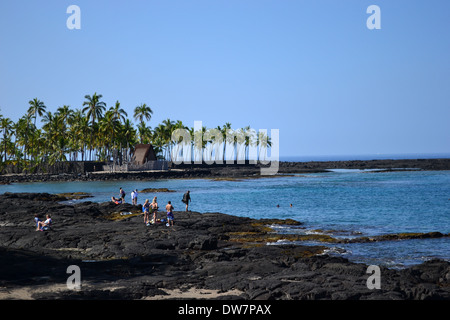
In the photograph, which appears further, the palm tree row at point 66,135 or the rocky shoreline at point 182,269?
the palm tree row at point 66,135

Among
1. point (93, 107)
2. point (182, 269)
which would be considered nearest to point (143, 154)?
point (93, 107)

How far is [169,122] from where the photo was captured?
459 feet

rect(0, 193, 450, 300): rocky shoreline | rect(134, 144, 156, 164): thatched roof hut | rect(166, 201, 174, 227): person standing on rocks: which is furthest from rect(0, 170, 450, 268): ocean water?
rect(134, 144, 156, 164): thatched roof hut

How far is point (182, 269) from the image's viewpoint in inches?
796

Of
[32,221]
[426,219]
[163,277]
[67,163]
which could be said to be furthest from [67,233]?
[67,163]

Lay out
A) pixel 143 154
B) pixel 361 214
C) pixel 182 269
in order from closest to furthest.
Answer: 1. pixel 182 269
2. pixel 361 214
3. pixel 143 154

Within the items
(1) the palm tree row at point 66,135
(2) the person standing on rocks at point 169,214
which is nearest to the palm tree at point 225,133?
(1) the palm tree row at point 66,135

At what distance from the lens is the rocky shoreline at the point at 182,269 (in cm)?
1620

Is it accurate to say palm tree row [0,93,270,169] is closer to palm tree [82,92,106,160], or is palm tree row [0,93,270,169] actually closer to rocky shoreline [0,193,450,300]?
palm tree [82,92,106,160]

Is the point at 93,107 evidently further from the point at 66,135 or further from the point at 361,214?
the point at 361,214

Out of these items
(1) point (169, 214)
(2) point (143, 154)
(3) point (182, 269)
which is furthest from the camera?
(2) point (143, 154)

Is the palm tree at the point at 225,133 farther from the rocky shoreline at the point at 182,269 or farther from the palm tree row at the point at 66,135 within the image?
the rocky shoreline at the point at 182,269

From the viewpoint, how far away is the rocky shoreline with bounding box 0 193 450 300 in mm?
16203
